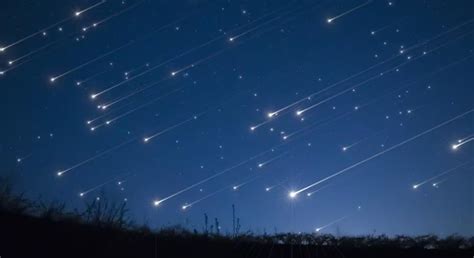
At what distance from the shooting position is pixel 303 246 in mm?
9617

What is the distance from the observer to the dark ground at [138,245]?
7250mm

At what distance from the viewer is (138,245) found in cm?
811

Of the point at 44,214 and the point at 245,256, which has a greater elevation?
the point at 44,214

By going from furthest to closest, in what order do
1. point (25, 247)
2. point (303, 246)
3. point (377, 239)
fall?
point (377, 239), point (303, 246), point (25, 247)

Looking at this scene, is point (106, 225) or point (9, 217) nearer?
point (9, 217)

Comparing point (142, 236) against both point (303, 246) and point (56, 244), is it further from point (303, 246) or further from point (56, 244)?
point (303, 246)

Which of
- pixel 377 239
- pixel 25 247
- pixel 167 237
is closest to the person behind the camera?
pixel 25 247

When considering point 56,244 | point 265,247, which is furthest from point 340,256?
point 56,244

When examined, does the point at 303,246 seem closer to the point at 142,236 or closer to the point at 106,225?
the point at 142,236

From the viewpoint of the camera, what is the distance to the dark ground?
7250mm

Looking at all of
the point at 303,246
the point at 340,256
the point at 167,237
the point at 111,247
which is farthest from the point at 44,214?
the point at 340,256

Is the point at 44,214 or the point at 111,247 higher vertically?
the point at 44,214

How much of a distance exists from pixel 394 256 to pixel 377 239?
2.92ft

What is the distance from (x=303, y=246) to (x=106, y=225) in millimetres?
3846
